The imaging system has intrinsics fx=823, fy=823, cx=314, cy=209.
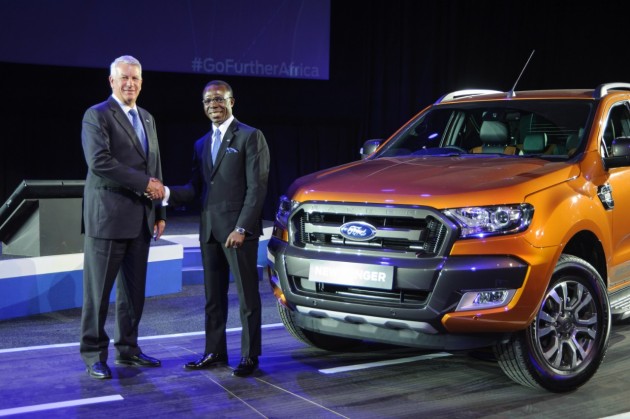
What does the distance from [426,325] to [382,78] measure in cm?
944

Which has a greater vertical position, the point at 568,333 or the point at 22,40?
the point at 22,40

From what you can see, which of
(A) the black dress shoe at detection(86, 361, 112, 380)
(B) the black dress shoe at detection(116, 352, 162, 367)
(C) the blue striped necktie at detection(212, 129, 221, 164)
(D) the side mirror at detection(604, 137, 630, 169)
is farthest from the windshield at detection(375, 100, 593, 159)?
(A) the black dress shoe at detection(86, 361, 112, 380)

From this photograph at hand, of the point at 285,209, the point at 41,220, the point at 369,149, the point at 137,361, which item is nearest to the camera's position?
the point at 285,209

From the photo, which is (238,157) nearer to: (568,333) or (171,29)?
(568,333)

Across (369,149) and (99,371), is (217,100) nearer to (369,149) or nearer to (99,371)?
(369,149)

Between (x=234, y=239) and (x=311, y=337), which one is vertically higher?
(x=234, y=239)

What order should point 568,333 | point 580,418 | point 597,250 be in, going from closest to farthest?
point 580,418
point 568,333
point 597,250

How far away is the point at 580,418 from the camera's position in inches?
155

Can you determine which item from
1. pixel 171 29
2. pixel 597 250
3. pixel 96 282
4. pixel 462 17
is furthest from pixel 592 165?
pixel 462 17

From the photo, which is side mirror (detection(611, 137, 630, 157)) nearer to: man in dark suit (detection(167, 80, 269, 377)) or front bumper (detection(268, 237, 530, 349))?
front bumper (detection(268, 237, 530, 349))

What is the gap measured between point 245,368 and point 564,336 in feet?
5.73

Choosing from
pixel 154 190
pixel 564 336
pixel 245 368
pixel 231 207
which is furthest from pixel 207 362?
pixel 564 336

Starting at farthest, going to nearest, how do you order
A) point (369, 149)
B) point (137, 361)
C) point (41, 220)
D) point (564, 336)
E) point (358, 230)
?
point (41, 220), point (369, 149), point (137, 361), point (564, 336), point (358, 230)

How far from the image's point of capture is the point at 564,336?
4348 mm
